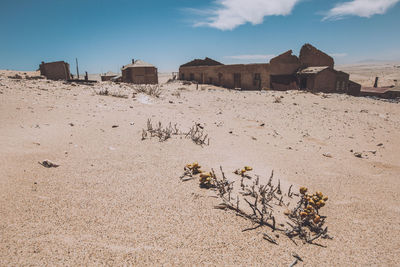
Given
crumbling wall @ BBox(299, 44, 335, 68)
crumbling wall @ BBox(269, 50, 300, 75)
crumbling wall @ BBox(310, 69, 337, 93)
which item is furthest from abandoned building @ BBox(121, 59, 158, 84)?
crumbling wall @ BBox(310, 69, 337, 93)

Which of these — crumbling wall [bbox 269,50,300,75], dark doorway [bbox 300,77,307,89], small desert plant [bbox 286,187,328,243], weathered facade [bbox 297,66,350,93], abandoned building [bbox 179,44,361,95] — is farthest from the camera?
crumbling wall [bbox 269,50,300,75]

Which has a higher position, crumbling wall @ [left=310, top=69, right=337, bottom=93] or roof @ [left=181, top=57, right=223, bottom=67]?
roof @ [left=181, top=57, right=223, bottom=67]

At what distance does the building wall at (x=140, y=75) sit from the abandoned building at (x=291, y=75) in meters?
6.53

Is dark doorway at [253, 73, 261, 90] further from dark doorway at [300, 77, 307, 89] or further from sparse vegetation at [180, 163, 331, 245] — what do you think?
sparse vegetation at [180, 163, 331, 245]

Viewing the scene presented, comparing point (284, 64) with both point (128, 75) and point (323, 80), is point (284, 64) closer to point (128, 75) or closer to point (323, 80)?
point (323, 80)

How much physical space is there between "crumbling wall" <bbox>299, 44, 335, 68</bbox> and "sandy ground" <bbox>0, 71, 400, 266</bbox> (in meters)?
18.0

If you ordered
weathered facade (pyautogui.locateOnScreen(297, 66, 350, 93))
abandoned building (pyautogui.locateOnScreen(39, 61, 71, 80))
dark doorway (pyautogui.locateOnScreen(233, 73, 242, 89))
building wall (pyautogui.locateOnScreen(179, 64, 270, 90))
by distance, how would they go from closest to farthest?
abandoned building (pyautogui.locateOnScreen(39, 61, 71, 80)) < weathered facade (pyautogui.locateOnScreen(297, 66, 350, 93)) < building wall (pyautogui.locateOnScreen(179, 64, 270, 90)) < dark doorway (pyautogui.locateOnScreen(233, 73, 242, 89))

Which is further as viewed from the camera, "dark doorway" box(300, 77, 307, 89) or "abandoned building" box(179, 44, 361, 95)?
"dark doorway" box(300, 77, 307, 89)

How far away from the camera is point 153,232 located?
167cm

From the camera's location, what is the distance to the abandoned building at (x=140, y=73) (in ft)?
68.9

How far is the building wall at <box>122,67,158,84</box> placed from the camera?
69.0 ft

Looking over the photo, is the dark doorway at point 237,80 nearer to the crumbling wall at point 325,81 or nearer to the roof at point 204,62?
the crumbling wall at point 325,81

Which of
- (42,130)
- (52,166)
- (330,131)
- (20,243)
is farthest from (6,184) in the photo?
(330,131)

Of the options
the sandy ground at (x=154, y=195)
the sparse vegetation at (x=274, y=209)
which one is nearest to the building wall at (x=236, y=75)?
the sandy ground at (x=154, y=195)
